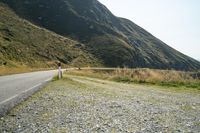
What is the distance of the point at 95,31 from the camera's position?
15562 cm

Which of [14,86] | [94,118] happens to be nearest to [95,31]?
[14,86]

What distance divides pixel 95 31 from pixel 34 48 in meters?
60.5

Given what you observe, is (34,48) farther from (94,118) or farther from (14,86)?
(94,118)

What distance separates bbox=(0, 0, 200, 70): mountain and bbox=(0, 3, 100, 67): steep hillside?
37.9 ft

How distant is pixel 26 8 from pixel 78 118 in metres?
162

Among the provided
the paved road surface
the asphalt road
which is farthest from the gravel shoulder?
the asphalt road

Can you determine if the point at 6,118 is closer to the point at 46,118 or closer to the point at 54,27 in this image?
the point at 46,118

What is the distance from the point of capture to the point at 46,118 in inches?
396

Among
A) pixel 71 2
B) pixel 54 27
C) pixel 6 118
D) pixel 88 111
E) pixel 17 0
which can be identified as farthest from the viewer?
pixel 71 2

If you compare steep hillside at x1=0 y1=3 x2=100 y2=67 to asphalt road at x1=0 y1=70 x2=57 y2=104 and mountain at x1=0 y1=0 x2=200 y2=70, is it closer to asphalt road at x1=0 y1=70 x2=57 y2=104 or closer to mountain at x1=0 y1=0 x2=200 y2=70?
mountain at x1=0 y1=0 x2=200 y2=70

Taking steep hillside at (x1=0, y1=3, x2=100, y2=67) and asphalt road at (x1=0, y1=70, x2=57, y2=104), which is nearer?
asphalt road at (x1=0, y1=70, x2=57, y2=104)

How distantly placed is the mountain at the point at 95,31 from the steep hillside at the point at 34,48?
11560 mm

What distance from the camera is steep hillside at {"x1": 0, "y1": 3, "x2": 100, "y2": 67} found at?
279 feet

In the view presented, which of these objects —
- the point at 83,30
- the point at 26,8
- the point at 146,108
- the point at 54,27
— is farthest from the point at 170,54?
the point at 146,108
